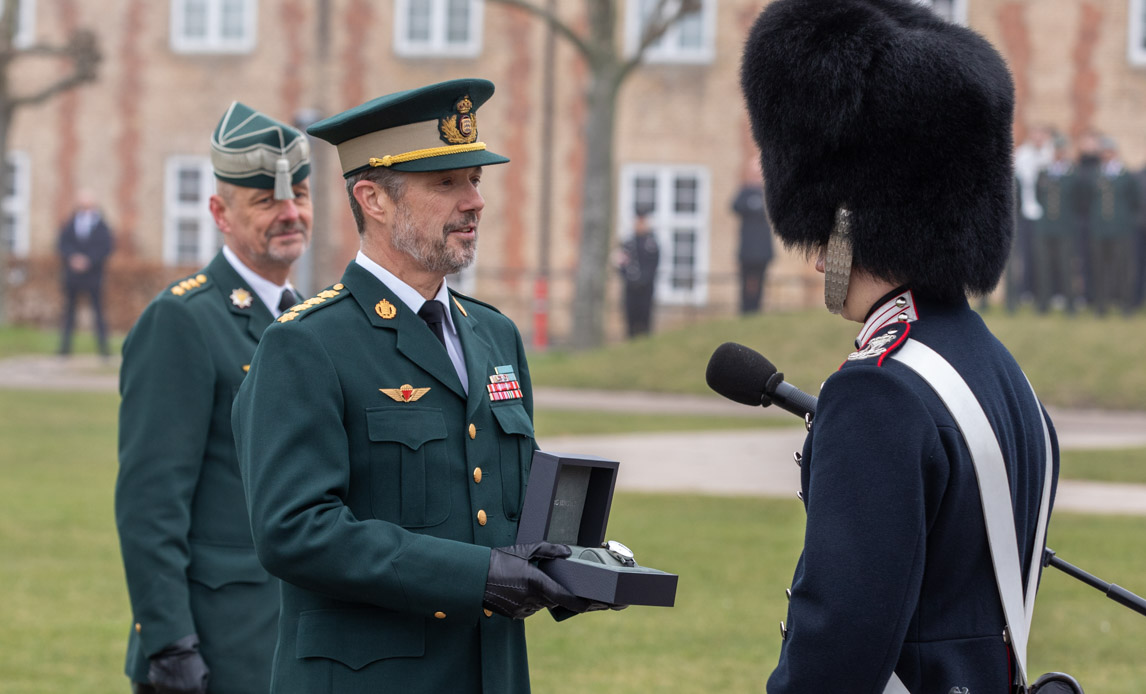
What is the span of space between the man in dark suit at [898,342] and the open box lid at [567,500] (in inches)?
16.7

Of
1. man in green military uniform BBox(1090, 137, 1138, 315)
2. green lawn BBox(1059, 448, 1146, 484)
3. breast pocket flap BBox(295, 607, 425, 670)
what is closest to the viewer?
breast pocket flap BBox(295, 607, 425, 670)

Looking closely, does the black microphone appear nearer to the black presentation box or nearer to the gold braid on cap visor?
the black presentation box

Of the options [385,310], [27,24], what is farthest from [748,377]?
[27,24]

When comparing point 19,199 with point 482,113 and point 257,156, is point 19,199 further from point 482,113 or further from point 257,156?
point 257,156

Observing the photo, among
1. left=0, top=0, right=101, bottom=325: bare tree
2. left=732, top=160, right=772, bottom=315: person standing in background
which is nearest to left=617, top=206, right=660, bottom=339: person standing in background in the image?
left=732, top=160, right=772, bottom=315: person standing in background

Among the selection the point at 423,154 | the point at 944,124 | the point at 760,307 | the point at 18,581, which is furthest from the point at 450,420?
the point at 760,307

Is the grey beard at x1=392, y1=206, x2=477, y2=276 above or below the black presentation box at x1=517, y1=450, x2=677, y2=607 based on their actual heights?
above

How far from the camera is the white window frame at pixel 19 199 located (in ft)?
103

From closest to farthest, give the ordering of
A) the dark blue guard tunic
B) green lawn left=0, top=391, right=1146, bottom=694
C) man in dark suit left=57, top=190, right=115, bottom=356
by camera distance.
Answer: the dark blue guard tunic
green lawn left=0, top=391, right=1146, bottom=694
man in dark suit left=57, top=190, right=115, bottom=356

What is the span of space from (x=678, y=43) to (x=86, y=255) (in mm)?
12243

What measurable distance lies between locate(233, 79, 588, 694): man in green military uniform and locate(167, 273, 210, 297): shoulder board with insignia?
105cm

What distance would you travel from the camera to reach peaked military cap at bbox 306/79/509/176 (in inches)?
126

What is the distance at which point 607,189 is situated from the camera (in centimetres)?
2452

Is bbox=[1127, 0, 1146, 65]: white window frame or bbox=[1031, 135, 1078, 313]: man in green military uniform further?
bbox=[1127, 0, 1146, 65]: white window frame
